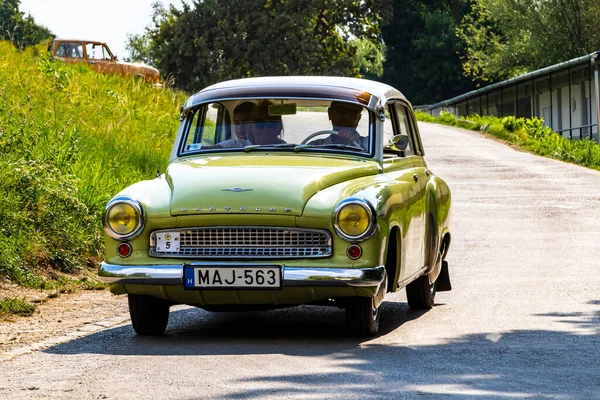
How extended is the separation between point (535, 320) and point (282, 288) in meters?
2.31

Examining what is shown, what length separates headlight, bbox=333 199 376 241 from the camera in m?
7.78

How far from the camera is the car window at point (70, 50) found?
34.3m

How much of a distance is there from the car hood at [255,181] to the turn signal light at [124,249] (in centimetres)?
41

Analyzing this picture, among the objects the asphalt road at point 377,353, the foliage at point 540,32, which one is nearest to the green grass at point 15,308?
the asphalt road at point 377,353

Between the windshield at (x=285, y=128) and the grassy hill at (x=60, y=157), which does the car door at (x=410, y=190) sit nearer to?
the windshield at (x=285, y=128)

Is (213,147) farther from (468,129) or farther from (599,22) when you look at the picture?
(599,22)

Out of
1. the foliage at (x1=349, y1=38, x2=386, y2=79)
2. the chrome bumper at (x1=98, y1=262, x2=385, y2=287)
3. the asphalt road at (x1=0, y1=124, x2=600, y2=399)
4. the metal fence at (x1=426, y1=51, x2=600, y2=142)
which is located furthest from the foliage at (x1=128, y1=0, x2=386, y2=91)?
the chrome bumper at (x1=98, y1=262, x2=385, y2=287)

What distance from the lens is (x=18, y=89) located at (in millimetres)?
20047

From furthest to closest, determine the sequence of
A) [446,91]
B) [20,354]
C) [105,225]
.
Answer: [446,91]
[105,225]
[20,354]

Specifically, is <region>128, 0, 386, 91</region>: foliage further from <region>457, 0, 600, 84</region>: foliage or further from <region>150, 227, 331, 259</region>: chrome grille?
<region>150, 227, 331, 259</region>: chrome grille

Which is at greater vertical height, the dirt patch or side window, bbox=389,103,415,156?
side window, bbox=389,103,415,156

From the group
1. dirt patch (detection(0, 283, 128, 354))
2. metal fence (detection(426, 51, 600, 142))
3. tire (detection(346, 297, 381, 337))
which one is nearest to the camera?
tire (detection(346, 297, 381, 337))

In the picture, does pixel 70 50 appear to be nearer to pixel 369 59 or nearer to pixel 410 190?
pixel 410 190

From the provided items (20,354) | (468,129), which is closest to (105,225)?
(20,354)
